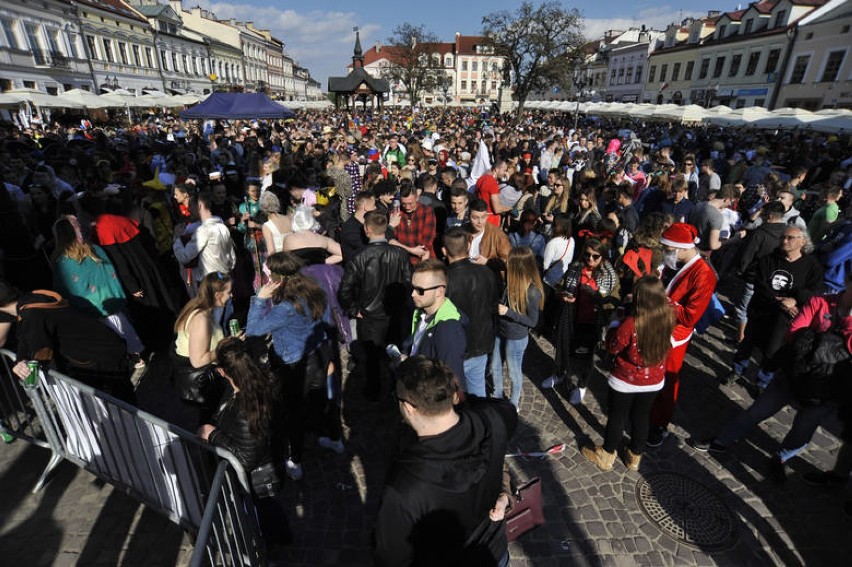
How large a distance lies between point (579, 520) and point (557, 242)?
2.90 meters

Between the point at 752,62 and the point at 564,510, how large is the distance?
46581 mm

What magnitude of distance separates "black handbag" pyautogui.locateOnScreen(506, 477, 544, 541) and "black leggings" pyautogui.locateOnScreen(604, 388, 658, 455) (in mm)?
1310

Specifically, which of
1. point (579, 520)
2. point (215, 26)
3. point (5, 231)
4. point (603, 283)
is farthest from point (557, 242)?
point (215, 26)

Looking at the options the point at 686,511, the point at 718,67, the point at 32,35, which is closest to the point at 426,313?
the point at 686,511

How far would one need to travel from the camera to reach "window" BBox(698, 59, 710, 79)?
40909 millimetres

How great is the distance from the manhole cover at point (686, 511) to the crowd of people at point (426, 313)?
318 millimetres

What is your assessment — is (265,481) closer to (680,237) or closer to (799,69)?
(680,237)

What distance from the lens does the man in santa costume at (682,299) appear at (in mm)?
3711

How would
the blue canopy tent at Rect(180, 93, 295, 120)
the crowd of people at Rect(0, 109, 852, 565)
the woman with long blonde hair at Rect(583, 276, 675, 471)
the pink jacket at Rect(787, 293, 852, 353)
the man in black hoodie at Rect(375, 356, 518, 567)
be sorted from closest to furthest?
the man in black hoodie at Rect(375, 356, 518, 567) < the crowd of people at Rect(0, 109, 852, 565) < the woman with long blonde hair at Rect(583, 276, 675, 471) < the pink jacket at Rect(787, 293, 852, 353) < the blue canopy tent at Rect(180, 93, 295, 120)

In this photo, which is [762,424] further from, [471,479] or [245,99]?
[245,99]

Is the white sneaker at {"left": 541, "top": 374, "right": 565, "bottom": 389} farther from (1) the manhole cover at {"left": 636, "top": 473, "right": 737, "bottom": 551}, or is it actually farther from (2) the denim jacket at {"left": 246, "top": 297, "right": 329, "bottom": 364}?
(2) the denim jacket at {"left": 246, "top": 297, "right": 329, "bottom": 364}

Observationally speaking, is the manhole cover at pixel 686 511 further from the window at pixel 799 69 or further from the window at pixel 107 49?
the window at pixel 107 49

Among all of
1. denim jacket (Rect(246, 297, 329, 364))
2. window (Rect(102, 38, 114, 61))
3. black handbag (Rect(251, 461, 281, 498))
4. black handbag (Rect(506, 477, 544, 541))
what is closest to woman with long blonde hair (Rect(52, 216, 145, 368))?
denim jacket (Rect(246, 297, 329, 364))

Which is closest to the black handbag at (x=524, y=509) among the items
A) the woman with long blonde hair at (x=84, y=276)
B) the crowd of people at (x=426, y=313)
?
the crowd of people at (x=426, y=313)
